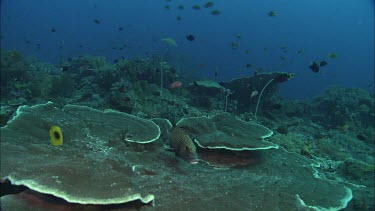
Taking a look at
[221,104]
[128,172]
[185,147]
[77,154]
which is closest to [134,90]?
[221,104]

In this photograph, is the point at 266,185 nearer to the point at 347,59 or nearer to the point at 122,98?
the point at 122,98

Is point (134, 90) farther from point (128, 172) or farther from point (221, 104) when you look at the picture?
point (128, 172)

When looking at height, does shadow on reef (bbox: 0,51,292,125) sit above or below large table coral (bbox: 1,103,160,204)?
below

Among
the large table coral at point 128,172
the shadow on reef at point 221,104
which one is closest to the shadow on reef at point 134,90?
the shadow on reef at point 221,104

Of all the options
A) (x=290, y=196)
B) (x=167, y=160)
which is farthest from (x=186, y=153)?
(x=290, y=196)

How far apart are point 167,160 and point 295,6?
521ft

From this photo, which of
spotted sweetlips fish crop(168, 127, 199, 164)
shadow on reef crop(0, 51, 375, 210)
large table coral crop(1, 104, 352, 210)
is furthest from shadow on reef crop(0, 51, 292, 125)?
spotted sweetlips fish crop(168, 127, 199, 164)

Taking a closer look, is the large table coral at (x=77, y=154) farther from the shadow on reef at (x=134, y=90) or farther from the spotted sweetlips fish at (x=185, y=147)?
the shadow on reef at (x=134, y=90)

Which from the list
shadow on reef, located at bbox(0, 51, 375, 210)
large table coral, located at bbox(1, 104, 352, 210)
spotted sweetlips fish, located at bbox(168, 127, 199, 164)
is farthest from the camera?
shadow on reef, located at bbox(0, 51, 375, 210)

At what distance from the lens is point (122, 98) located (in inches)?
333

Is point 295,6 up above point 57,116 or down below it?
above

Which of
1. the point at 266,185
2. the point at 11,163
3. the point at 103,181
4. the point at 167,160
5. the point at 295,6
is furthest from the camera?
the point at 295,6

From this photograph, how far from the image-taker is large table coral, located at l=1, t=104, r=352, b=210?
317 cm

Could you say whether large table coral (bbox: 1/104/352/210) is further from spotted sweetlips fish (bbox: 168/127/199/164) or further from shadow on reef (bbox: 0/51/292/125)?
shadow on reef (bbox: 0/51/292/125)
